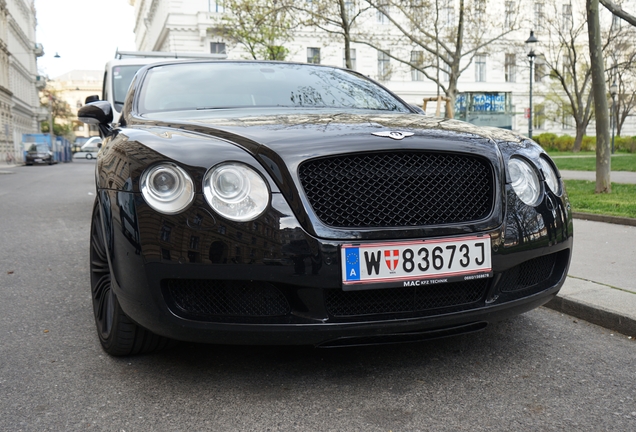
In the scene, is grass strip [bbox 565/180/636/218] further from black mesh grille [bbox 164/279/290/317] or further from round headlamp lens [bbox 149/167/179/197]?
round headlamp lens [bbox 149/167/179/197]

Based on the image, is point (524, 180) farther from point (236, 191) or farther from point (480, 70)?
point (480, 70)

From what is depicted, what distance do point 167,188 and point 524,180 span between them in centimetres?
144

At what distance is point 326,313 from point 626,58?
4166cm

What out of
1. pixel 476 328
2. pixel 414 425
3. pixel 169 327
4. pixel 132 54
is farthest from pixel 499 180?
pixel 132 54

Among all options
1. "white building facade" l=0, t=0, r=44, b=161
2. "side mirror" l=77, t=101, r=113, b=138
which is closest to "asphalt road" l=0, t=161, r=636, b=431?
"side mirror" l=77, t=101, r=113, b=138

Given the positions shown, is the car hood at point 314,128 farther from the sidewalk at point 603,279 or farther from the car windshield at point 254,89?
the sidewalk at point 603,279

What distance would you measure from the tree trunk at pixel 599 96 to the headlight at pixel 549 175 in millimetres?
6904

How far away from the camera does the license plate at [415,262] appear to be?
2.34m

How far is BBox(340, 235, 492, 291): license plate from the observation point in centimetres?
234

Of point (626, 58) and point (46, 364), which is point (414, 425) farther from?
point (626, 58)

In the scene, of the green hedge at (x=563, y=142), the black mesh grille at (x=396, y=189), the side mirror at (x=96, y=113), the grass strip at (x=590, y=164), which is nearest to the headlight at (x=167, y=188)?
the black mesh grille at (x=396, y=189)

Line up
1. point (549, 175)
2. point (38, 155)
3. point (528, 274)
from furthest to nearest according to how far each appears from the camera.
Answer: point (38, 155)
point (549, 175)
point (528, 274)

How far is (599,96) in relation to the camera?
30.5ft

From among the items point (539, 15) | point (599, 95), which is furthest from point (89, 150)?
point (599, 95)
